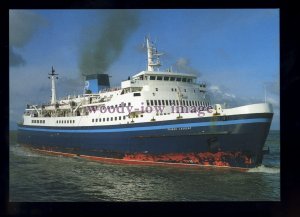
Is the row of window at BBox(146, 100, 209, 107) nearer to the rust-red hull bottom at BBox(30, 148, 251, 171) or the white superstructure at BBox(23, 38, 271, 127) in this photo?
the white superstructure at BBox(23, 38, 271, 127)

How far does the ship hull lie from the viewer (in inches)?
183

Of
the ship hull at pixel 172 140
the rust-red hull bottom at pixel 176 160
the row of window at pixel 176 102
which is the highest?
the row of window at pixel 176 102

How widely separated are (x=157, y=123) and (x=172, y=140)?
294mm

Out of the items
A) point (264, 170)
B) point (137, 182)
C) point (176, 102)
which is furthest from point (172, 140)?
point (264, 170)

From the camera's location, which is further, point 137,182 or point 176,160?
point 176,160

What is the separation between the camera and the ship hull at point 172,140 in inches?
183

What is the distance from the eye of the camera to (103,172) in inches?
182

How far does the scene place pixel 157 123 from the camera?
4.83m

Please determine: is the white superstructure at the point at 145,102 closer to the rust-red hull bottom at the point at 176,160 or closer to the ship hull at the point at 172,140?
the ship hull at the point at 172,140

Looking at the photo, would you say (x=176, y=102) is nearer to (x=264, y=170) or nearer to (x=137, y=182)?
Answer: (x=137, y=182)

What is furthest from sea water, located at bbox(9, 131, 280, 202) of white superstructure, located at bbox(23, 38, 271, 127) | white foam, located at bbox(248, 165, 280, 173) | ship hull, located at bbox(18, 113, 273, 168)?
white superstructure, located at bbox(23, 38, 271, 127)

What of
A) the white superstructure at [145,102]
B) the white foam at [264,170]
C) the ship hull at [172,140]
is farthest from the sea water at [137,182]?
the white superstructure at [145,102]
